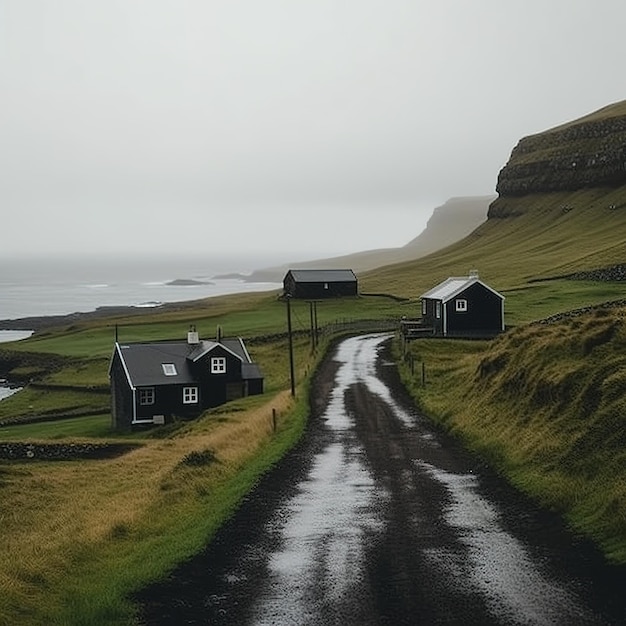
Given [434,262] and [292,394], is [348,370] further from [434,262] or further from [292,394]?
[434,262]

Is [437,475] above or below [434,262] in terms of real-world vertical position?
below

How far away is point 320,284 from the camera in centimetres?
12950

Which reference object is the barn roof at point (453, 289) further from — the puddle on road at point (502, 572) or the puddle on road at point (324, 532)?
the puddle on road at point (502, 572)

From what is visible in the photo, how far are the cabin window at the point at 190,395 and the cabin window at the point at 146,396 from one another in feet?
9.13

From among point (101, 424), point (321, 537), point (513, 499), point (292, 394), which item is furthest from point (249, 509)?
point (101, 424)

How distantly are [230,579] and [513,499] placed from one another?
934 centimetres

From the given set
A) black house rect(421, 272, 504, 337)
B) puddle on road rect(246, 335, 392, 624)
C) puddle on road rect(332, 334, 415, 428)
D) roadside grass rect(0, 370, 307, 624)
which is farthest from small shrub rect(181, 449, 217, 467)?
black house rect(421, 272, 504, 337)

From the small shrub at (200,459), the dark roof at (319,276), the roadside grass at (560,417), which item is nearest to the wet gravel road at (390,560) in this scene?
the roadside grass at (560,417)

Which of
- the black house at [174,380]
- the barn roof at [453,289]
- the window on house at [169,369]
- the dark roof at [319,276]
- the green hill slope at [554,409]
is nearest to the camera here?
the green hill slope at [554,409]

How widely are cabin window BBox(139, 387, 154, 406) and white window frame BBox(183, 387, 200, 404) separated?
9.13 ft

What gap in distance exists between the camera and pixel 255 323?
363 feet

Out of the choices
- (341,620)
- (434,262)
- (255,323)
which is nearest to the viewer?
(341,620)

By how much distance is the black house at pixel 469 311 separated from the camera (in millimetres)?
78125

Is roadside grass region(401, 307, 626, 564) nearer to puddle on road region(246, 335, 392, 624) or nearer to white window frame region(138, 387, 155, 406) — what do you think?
puddle on road region(246, 335, 392, 624)
